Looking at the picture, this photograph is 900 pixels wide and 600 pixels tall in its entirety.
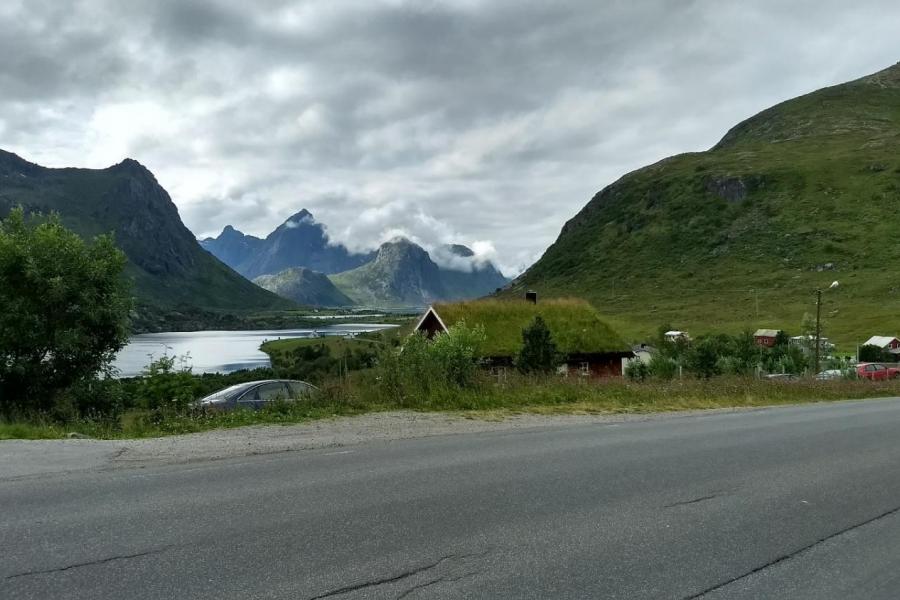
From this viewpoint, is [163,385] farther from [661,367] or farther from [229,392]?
[661,367]

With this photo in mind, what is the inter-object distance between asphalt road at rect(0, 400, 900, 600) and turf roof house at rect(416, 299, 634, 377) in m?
34.8

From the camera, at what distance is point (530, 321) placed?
4619cm

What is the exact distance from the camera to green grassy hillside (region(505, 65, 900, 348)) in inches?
4581

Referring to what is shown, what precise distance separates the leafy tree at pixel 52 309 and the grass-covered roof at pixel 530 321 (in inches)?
1028

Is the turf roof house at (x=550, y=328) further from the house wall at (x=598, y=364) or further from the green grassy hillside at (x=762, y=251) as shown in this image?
the green grassy hillside at (x=762, y=251)

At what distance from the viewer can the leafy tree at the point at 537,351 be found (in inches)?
1435

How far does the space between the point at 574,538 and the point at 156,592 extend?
3.44 m

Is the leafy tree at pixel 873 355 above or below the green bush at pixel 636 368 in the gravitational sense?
above

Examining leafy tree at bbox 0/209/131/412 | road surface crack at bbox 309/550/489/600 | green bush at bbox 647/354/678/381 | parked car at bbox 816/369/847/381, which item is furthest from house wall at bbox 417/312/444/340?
road surface crack at bbox 309/550/489/600

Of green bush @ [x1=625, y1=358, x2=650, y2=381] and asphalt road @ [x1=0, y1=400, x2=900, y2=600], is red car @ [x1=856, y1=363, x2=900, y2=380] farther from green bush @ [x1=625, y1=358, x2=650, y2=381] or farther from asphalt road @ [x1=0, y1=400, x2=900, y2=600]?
asphalt road @ [x1=0, y1=400, x2=900, y2=600]

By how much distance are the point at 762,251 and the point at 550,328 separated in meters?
125

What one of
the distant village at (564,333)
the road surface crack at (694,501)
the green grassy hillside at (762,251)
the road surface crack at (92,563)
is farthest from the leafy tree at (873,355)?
the road surface crack at (92,563)

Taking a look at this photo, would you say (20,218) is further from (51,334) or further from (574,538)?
(574,538)

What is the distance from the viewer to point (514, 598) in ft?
16.2
